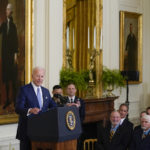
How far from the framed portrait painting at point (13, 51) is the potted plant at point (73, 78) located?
89 centimetres

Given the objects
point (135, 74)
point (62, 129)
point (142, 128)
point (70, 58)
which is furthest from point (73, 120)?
point (135, 74)

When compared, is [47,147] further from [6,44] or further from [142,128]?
[6,44]

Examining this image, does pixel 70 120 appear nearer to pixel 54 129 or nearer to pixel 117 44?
pixel 54 129

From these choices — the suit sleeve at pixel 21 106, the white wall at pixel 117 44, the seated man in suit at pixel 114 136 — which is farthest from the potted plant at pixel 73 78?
the suit sleeve at pixel 21 106

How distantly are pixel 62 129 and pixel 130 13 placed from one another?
6946mm

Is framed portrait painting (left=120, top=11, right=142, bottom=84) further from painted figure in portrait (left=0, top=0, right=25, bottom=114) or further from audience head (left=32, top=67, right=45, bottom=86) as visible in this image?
audience head (left=32, top=67, right=45, bottom=86)

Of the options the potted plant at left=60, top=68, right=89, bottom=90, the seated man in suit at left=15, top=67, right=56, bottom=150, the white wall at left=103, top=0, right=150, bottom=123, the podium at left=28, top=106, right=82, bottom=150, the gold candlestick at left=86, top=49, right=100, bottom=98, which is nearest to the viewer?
the podium at left=28, top=106, right=82, bottom=150

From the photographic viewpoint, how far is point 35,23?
23.1 feet

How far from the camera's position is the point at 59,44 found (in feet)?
24.6

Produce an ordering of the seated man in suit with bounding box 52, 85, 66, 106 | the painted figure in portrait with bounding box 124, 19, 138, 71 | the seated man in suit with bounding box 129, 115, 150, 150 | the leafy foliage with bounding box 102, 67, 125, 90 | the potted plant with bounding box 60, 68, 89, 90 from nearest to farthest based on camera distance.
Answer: the seated man in suit with bounding box 52, 85, 66, 106, the seated man in suit with bounding box 129, 115, 150, 150, the potted plant with bounding box 60, 68, 89, 90, the leafy foliage with bounding box 102, 67, 125, 90, the painted figure in portrait with bounding box 124, 19, 138, 71

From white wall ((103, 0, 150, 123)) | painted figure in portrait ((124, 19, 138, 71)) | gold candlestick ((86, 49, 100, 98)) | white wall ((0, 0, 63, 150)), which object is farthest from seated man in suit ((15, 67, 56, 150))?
painted figure in portrait ((124, 19, 138, 71))

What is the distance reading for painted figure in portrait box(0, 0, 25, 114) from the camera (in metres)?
6.46

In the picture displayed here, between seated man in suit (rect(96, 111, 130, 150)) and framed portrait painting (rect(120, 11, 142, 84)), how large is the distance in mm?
4105

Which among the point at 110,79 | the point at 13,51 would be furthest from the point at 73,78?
the point at 13,51
